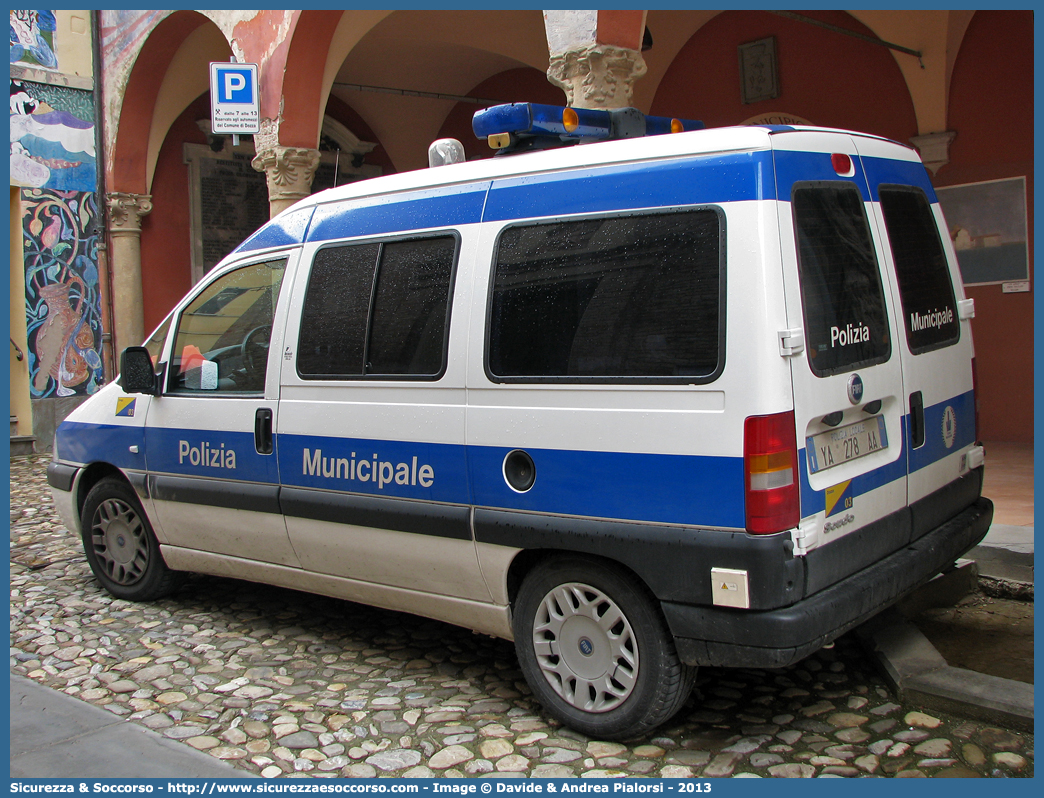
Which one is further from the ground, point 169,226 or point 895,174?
point 169,226

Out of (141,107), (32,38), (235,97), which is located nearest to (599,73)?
(235,97)

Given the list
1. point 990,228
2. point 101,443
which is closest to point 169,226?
point 101,443

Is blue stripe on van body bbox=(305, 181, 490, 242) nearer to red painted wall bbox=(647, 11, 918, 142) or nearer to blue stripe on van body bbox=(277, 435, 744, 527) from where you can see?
blue stripe on van body bbox=(277, 435, 744, 527)

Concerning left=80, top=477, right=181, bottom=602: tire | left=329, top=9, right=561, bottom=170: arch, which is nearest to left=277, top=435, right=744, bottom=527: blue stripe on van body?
left=80, top=477, right=181, bottom=602: tire

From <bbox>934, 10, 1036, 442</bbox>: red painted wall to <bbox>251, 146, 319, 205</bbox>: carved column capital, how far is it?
254 inches

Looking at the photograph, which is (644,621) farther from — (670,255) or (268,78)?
(268,78)

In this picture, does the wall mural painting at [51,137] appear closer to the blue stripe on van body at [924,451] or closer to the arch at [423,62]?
the arch at [423,62]

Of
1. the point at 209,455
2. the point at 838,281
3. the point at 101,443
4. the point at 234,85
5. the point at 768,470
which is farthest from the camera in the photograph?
the point at 234,85

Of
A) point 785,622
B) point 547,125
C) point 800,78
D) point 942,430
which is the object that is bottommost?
point 785,622

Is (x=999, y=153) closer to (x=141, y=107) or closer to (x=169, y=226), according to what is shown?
(x=141, y=107)

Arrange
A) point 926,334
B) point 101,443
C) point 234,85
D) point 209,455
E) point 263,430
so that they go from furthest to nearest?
point 234,85, point 101,443, point 209,455, point 263,430, point 926,334

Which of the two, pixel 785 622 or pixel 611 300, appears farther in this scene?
pixel 611 300

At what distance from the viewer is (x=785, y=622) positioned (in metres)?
2.77

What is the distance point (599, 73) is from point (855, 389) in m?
3.83
